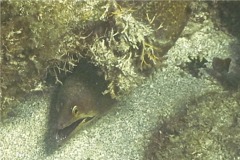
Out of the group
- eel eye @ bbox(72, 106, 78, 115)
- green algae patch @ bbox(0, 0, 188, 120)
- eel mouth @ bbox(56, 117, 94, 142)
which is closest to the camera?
green algae patch @ bbox(0, 0, 188, 120)

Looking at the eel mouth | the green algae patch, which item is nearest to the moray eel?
the eel mouth

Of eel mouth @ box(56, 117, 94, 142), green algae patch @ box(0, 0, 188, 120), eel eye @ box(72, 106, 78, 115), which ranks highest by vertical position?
green algae patch @ box(0, 0, 188, 120)

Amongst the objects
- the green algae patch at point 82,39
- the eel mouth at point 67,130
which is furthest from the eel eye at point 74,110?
the green algae patch at point 82,39

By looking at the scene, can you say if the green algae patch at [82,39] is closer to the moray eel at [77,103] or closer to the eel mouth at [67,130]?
the moray eel at [77,103]

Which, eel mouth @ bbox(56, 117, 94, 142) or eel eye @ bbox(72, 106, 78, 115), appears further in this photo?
eel mouth @ bbox(56, 117, 94, 142)

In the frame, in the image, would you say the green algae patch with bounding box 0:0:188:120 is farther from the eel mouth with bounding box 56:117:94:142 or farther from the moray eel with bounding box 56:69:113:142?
the eel mouth with bounding box 56:117:94:142

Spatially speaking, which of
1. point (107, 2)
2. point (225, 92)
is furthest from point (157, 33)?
point (225, 92)

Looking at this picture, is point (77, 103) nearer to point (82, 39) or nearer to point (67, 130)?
point (67, 130)

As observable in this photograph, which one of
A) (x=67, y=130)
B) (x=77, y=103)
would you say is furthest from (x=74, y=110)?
(x=67, y=130)
